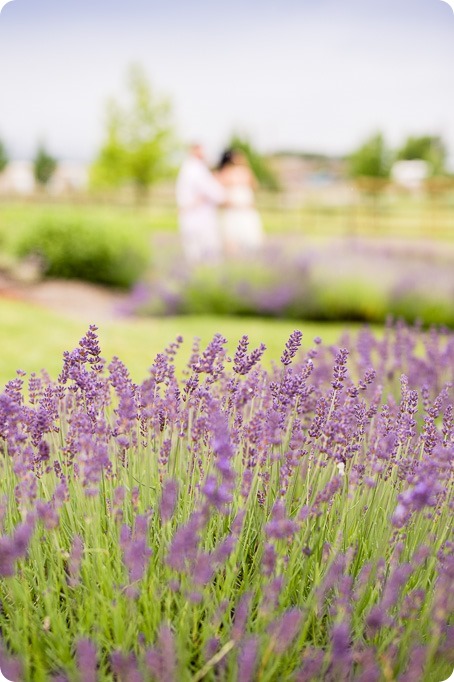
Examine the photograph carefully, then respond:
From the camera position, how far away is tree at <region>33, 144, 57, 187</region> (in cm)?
5441

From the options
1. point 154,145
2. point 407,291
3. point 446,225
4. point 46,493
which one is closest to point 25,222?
point 407,291

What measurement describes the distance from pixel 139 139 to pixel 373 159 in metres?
23.2

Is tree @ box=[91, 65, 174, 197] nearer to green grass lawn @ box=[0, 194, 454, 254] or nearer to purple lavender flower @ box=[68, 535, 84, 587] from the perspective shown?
green grass lawn @ box=[0, 194, 454, 254]

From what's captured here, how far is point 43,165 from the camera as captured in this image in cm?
5631

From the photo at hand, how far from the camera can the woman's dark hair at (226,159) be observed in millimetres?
12711

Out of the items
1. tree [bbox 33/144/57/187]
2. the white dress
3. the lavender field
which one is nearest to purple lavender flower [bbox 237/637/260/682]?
the lavender field

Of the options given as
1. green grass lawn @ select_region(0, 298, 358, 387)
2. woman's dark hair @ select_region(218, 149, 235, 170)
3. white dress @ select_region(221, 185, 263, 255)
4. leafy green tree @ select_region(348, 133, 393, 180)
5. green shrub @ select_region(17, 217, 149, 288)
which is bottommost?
green grass lawn @ select_region(0, 298, 358, 387)

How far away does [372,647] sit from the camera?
6.89ft

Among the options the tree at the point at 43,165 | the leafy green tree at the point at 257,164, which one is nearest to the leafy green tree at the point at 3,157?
the tree at the point at 43,165

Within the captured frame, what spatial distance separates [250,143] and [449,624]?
36075 mm

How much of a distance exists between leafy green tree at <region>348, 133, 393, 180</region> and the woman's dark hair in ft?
114

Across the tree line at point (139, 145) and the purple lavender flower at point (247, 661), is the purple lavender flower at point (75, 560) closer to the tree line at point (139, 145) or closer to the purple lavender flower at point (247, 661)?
the purple lavender flower at point (247, 661)

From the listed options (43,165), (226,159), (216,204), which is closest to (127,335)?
(216,204)

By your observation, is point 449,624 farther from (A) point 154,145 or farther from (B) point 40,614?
(A) point 154,145
